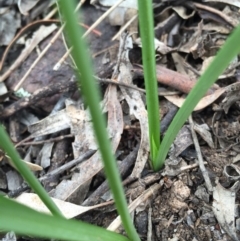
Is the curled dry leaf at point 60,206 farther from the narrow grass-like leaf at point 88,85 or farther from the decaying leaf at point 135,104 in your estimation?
the narrow grass-like leaf at point 88,85

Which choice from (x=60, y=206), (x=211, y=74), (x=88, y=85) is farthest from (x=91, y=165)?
(x=88, y=85)

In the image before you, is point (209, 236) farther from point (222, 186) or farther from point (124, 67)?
point (124, 67)

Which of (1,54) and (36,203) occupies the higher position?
(1,54)

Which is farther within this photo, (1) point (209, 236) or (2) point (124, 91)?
(2) point (124, 91)

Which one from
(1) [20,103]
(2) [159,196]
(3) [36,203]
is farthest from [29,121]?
(2) [159,196]

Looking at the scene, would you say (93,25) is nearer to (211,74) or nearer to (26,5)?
(26,5)

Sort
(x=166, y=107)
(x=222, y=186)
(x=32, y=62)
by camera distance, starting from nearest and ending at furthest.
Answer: (x=222, y=186), (x=166, y=107), (x=32, y=62)

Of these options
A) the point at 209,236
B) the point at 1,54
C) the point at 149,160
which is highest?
the point at 1,54

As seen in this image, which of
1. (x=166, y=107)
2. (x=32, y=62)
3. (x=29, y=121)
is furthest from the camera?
(x=32, y=62)
